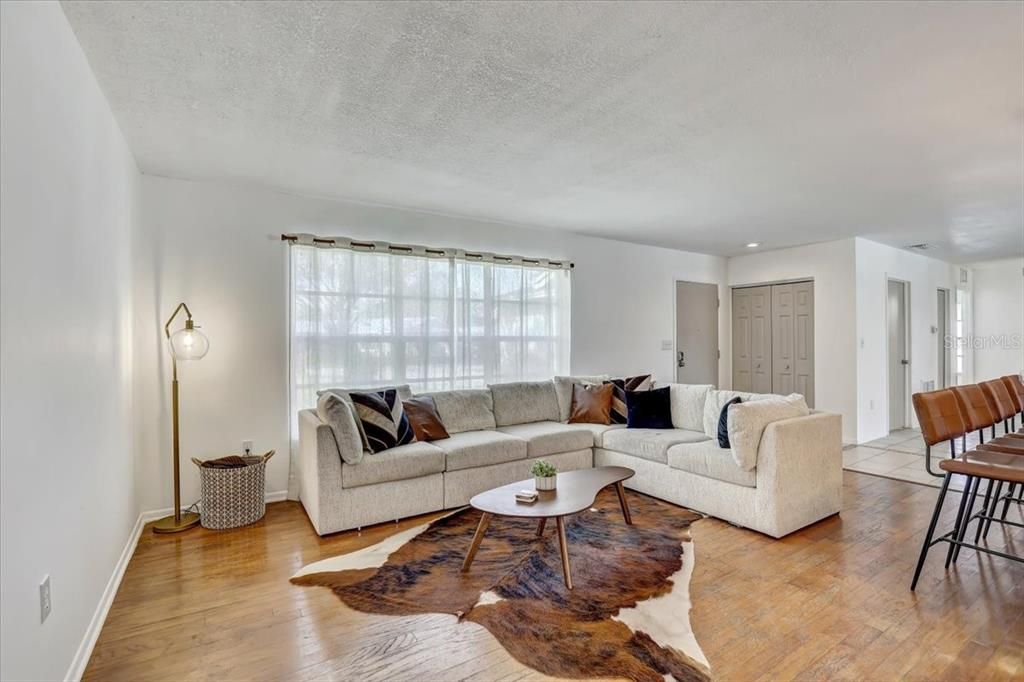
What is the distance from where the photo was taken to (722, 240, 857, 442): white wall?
18.9 feet

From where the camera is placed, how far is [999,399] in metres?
3.41

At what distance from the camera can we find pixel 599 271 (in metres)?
5.86

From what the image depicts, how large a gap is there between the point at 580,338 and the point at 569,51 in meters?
3.78

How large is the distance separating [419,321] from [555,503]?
2.35 m

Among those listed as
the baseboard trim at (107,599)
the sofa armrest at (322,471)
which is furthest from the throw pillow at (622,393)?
the baseboard trim at (107,599)

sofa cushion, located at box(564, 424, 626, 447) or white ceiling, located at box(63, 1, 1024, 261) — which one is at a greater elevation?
white ceiling, located at box(63, 1, 1024, 261)

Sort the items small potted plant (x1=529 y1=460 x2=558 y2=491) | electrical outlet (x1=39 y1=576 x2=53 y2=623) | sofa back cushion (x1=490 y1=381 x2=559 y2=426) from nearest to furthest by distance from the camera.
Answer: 1. electrical outlet (x1=39 y1=576 x2=53 y2=623)
2. small potted plant (x1=529 y1=460 x2=558 y2=491)
3. sofa back cushion (x1=490 y1=381 x2=559 y2=426)

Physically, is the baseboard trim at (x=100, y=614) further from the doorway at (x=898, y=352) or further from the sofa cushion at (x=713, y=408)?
the doorway at (x=898, y=352)

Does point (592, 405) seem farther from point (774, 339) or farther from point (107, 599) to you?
point (107, 599)

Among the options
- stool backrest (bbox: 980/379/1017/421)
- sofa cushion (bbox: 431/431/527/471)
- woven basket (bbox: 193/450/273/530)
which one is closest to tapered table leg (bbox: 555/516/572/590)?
sofa cushion (bbox: 431/431/527/471)

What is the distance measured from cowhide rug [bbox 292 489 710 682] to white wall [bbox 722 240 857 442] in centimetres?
347

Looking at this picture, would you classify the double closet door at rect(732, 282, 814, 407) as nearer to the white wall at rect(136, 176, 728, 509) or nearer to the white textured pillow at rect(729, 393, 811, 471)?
the white textured pillow at rect(729, 393, 811, 471)

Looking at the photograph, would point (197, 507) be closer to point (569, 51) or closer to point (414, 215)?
point (414, 215)

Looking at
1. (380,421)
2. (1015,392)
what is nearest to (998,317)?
(1015,392)
